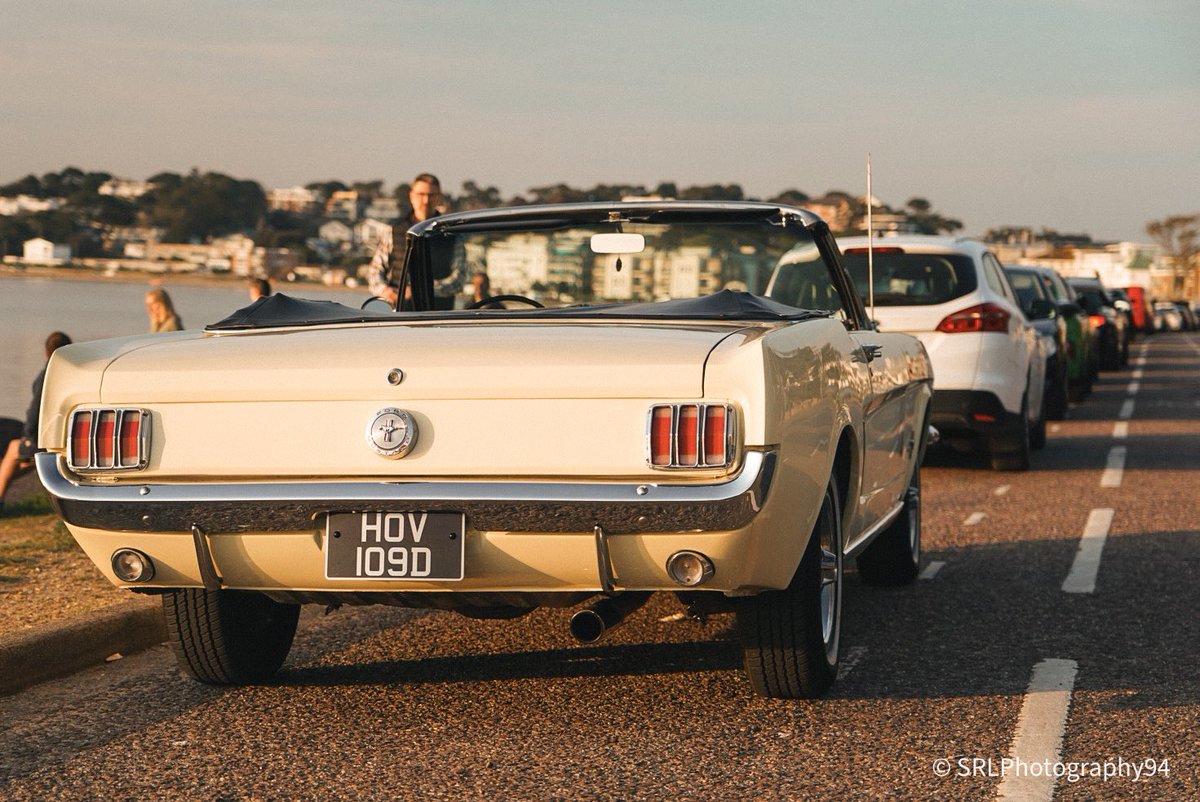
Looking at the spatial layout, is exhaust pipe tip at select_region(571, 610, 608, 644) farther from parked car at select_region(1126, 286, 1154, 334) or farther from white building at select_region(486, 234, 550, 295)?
parked car at select_region(1126, 286, 1154, 334)

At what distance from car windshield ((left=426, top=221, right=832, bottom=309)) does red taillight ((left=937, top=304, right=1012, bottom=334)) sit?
5969 millimetres

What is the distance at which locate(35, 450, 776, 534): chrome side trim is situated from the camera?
14.0 ft

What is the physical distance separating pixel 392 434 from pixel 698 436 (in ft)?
2.64

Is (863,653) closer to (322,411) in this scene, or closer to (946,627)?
(946,627)

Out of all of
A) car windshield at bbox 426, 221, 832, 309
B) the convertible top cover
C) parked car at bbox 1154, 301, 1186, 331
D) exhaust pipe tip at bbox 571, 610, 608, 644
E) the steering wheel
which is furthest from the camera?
parked car at bbox 1154, 301, 1186, 331

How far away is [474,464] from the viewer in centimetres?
439

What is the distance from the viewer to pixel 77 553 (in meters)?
7.79

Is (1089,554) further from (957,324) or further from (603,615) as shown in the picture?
(603,615)

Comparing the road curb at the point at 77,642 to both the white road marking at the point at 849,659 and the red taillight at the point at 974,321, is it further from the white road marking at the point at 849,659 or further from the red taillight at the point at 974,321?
the red taillight at the point at 974,321

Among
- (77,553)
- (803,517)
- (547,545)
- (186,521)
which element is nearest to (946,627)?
(803,517)

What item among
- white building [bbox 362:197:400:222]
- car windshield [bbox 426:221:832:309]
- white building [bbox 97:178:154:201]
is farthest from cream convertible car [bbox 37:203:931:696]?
white building [bbox 362:197:400:222]

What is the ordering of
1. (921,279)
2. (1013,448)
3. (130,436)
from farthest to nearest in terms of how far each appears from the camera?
(1013,448) → (921,279) → (130,436)

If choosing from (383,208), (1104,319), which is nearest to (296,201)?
(383,208)

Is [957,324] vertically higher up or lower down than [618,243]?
lower down
